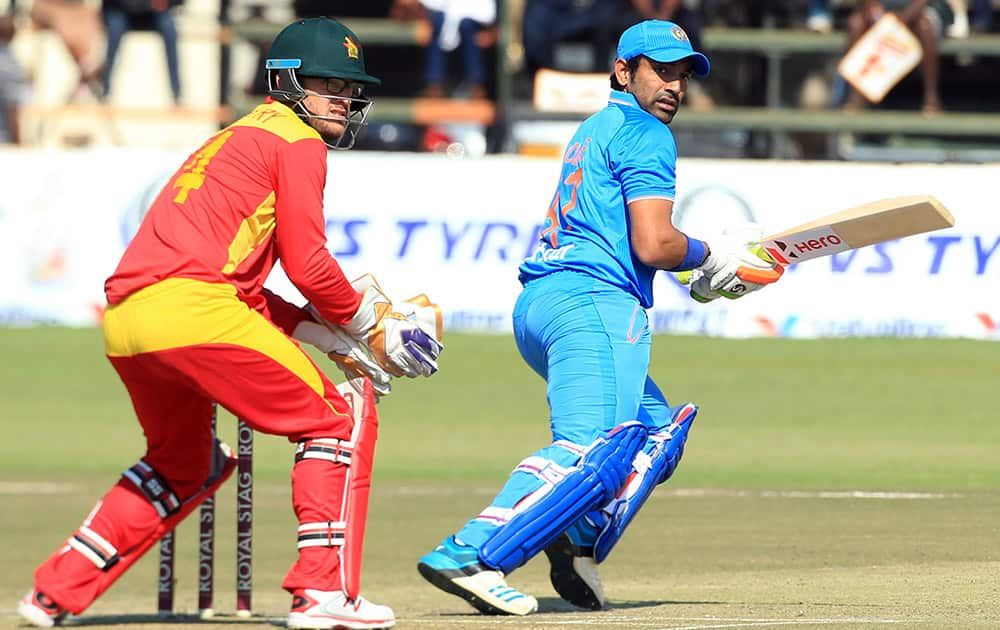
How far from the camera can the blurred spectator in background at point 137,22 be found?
62.9 feet

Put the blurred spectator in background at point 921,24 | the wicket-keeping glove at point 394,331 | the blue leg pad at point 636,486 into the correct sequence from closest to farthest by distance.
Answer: the wicket-keeping glove at point 394,331 < the blue leg pad at point 636,486 < the blurred spectator in background at point 921,24

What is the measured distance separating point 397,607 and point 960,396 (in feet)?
24.3

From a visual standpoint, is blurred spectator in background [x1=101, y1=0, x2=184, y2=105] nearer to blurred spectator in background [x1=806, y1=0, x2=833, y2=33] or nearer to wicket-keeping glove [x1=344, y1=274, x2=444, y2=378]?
blurred spectator in background [x1=806, y1=0, x2=833, y2=33]

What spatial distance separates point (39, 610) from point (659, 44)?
2.97m

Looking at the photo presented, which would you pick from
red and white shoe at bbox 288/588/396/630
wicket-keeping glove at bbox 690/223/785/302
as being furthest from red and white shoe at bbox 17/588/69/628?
wicket-keeping glove at bbox 690/223/785/302

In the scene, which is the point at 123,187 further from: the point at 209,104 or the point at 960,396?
the point at 209,104

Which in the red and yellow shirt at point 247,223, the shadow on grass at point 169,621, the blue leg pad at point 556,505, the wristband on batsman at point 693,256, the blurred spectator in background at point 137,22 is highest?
the red and yellow shirt at point 247,223

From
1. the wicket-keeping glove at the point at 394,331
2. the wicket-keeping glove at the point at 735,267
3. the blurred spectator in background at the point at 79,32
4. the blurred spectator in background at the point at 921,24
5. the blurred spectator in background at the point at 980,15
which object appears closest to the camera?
the wicket-keeping glove at the point at 394,331

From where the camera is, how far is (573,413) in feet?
21.7

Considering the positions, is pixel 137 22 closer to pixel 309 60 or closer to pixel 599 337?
pixel 309 60

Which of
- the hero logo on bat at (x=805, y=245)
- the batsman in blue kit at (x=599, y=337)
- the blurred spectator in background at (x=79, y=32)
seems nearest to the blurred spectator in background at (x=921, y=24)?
the blurred spectator in background at (x=79, y=32)

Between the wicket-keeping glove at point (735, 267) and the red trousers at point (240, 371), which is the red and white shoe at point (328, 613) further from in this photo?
the wicket-keeping glove at point (735, 267)

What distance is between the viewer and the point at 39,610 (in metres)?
6.28

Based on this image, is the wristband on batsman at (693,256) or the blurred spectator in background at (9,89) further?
the blurred spectator in background at (9,89)
